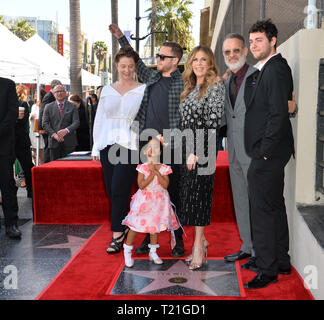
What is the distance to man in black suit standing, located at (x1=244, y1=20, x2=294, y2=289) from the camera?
345cm

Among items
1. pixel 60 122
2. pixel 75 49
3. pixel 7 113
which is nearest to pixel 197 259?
pixel 7 113

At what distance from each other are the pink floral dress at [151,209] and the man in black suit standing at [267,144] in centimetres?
96

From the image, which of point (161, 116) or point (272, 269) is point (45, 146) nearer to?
point (161, 116)

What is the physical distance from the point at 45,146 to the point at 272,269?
6.13 metres

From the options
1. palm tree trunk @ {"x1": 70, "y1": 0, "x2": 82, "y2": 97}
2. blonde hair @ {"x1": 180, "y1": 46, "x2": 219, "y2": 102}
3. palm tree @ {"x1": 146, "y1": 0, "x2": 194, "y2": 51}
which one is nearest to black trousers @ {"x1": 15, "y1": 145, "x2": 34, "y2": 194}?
blonde hair @ {"x1": 180, "y1": 46, "x2": 219, "y2": 102}

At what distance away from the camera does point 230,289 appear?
3.65 metres

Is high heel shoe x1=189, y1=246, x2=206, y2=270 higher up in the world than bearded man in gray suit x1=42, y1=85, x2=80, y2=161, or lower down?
lower down

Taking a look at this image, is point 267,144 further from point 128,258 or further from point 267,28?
point 128,258

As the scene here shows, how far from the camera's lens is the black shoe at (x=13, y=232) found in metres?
5.31

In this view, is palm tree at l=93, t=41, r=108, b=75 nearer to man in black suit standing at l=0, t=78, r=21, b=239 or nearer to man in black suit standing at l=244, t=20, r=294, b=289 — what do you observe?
Result: man in black suit standing at l=0, t=78, r=21, b=239

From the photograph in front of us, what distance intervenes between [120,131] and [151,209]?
0.93m

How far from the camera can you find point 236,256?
14.4 feet

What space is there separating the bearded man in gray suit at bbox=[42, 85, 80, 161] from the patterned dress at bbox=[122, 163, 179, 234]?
13.3ft
